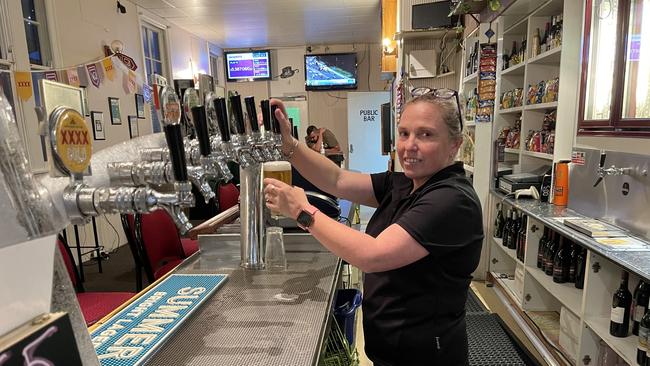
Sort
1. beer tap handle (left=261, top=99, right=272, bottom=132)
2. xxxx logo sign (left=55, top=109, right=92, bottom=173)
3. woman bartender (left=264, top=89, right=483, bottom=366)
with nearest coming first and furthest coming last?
xxxx logo sign (left=55, top=109, right=92, bottom=173) < woman bartender (left=264, top=89, right=483, bottom=366) < beer tap handle (left=261, top=99, right=272, bottom=132)

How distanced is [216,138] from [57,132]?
486 millimetres

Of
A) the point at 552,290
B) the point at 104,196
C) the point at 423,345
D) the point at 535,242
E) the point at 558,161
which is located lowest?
the point at 552,290

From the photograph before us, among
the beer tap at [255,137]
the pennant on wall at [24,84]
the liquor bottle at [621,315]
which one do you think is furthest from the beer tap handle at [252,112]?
the pennant on wall at [24,84]

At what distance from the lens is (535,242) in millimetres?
2896

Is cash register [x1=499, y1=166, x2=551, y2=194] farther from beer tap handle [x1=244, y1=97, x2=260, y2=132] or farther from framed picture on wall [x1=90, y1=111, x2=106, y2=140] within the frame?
framed picture on wall [x1=90, y1=111, x2=106, y2=140]

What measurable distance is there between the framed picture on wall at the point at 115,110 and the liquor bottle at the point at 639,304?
17.9 feet

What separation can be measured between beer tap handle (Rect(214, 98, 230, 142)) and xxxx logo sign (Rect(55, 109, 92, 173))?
0.36m

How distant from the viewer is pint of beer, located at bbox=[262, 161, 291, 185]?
150 centimetres

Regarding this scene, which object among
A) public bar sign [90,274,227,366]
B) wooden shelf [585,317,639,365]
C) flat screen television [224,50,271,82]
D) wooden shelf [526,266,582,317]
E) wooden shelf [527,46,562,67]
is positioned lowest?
wooden shelf [526,266,582,317]

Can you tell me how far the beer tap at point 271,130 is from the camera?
1200 mm

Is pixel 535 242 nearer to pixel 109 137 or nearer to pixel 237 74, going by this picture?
pixel 109 137

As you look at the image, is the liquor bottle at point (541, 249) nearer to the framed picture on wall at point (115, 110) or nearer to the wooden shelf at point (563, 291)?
the wooden shelf at point (563, 291)

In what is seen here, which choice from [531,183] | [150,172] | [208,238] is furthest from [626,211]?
[150,172]

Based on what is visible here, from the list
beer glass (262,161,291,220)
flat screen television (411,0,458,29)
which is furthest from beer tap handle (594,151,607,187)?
flat screen television (411,0,458,29)
